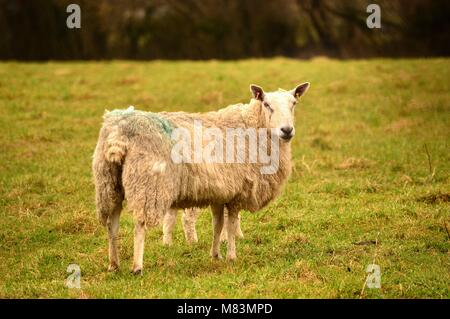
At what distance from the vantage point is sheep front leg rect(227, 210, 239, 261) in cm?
909

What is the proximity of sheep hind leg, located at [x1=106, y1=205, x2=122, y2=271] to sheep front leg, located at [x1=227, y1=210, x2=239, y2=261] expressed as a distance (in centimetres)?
143

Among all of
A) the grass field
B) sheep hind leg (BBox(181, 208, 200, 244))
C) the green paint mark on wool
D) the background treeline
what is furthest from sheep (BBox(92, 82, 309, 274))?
the background treeline

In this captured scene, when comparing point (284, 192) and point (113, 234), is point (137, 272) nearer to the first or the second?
point (113, 234)

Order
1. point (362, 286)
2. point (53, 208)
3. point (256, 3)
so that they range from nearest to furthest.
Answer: point (362, 286)
point (53, 208)
point (256, 3)

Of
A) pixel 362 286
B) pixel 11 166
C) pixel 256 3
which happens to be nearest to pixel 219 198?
pixel 362 286

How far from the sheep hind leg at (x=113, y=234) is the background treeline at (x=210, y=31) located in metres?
23.4

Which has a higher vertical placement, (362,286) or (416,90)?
(416,90)

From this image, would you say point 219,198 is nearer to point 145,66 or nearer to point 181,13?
point 145,66

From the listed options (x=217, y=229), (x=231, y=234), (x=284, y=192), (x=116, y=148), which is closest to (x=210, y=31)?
(x=284, y=192)

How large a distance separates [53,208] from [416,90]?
1195cm

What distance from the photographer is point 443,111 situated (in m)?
18.2

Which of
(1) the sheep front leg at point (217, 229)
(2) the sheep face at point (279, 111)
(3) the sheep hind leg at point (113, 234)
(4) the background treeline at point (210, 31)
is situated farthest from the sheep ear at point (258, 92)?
(4) the background treeline at point (210, 31)

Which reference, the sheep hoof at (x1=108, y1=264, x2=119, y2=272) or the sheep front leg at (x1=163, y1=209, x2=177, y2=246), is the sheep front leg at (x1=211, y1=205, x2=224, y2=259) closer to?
the sheep front leg at (x1=163, y1=209, x2=177, y2=246)

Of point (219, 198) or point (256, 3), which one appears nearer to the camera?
point (219, 198)
